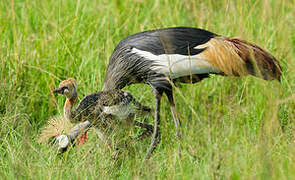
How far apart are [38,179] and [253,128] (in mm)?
1685

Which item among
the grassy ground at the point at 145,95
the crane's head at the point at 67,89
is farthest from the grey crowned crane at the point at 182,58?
the crane's head at the point at 67,89

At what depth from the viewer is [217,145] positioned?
287 cm

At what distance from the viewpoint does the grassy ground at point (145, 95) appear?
2.91m

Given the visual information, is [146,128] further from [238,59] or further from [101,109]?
[238,59]

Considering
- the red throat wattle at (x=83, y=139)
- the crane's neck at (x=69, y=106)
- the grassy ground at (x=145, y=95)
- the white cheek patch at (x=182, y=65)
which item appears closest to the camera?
the grassy ground at (x=145, y=95)

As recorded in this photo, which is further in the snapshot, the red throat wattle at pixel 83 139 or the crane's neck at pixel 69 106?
the crane's neck at pixel 69 106

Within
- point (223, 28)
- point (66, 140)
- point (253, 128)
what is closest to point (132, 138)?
point (66, 140)

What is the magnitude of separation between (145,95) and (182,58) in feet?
2.69

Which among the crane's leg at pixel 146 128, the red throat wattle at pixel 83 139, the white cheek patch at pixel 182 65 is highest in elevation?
the white cheek patch at pixel 182 65

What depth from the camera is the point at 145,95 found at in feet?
14.5

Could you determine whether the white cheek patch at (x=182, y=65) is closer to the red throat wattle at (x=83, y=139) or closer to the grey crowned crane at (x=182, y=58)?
the grey crowned crane at (x=182, y=58)

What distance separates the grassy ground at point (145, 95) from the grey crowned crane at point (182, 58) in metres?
0.14

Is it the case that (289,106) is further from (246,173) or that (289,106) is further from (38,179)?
(38,179)

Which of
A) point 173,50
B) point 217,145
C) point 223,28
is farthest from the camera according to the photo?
point 223,28
